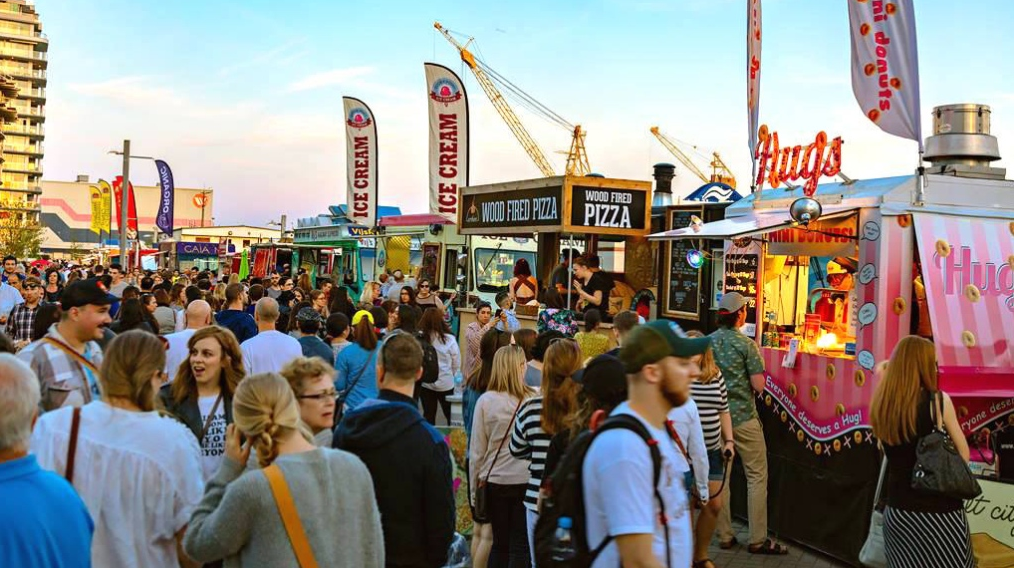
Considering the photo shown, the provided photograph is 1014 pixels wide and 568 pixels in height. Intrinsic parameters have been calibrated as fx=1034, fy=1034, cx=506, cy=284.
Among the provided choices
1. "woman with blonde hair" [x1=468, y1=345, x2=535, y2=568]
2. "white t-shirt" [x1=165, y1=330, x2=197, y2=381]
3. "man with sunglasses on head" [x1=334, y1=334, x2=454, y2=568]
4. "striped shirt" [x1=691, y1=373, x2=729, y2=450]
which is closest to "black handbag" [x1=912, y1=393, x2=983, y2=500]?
"striped shirt" [x1=691, y1=373, x2=729, y2=450]

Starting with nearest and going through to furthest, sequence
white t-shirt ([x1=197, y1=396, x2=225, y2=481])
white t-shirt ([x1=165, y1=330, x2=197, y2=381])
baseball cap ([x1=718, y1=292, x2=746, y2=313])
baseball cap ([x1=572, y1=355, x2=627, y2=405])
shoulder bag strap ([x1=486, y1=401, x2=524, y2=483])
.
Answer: baseball cap ([x1=572, y1=355, x2=627, y2=405])
white t-shirt ([x1=197, y1=396, x2=225, y2=481])
shoulder bag strap ([x1=486, y1=401, x2=524, y2=483])
white t-shirt ([x1=165, y1=330, x2=197, y2=381])
baseball cap ([x1=718, y1=292, x2=746, y2=313])

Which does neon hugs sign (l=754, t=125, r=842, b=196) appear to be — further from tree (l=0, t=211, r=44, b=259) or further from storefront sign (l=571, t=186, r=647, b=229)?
tree (l=0, t=211, r=44, b=259)

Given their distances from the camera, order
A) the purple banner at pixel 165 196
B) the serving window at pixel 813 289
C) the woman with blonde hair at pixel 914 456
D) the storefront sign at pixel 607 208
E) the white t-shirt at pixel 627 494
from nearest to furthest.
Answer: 1. the white t-shirt at pixel 627 494
2. the woman with blonde hair at pixel 914 456
3. the serving window at pixel 813 289
4. the storefront sign at pixel 607 208
5. the purple banner at pixel 165 196

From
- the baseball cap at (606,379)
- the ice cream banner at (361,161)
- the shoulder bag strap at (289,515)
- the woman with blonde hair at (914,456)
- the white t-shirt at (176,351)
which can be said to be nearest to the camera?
the shoulder bag strap at (289,515)

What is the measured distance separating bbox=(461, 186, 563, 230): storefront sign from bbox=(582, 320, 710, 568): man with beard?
35.0 feet

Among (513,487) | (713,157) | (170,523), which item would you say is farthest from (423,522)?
(713,157)

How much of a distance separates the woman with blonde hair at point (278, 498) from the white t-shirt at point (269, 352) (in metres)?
3.58

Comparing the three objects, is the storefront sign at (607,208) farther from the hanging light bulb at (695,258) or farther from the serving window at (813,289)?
the serving window at (813,289)

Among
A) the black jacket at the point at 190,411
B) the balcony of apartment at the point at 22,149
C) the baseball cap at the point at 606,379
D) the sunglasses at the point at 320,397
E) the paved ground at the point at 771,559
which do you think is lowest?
the paved ground at the point at 771,559

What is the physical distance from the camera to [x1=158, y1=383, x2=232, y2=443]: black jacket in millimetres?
5023

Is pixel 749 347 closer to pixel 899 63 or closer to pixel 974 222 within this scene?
pixel 974 222

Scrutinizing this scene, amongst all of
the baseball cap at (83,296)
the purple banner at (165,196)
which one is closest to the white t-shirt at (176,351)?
the baseball cap at (83,296)

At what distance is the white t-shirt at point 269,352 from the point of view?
23.2ft

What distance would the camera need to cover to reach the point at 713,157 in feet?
242
